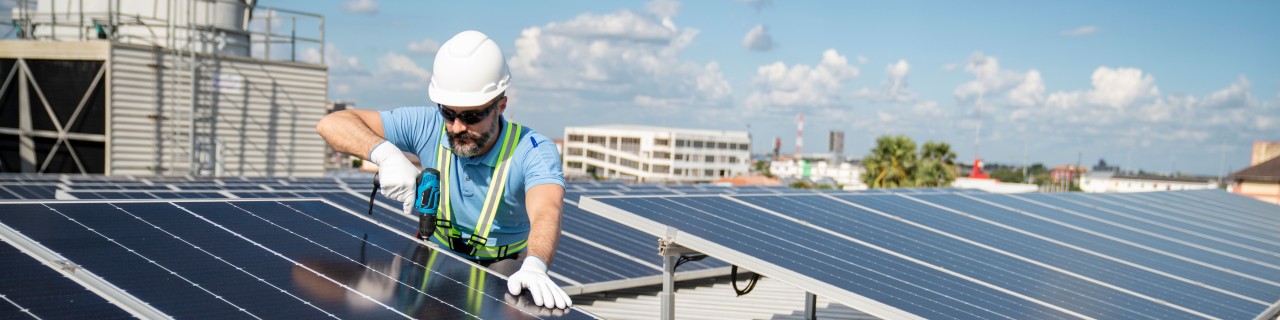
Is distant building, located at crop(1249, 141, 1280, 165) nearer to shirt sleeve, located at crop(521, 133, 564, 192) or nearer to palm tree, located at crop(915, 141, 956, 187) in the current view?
palm tree, located at crop(915, 141, 956, 187)

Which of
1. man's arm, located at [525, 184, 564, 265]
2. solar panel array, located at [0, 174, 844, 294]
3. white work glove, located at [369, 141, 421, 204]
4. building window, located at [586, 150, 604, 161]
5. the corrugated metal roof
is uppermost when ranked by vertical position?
white work glove, located at [369, 141, 421, 204]

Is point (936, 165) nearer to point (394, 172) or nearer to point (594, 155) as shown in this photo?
point (394, 172)

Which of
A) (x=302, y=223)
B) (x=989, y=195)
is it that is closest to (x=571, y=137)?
(x=989, y=195)

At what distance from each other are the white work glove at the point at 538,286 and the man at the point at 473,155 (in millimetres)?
140

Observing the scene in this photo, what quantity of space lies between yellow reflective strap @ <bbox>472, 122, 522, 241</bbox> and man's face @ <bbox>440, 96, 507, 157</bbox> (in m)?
0.15

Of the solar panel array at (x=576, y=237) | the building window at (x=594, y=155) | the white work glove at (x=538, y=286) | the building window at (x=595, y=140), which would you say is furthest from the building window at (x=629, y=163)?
the white work glove at (x=538, y=286)

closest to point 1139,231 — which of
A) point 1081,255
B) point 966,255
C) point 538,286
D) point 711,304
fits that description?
point 1081,255

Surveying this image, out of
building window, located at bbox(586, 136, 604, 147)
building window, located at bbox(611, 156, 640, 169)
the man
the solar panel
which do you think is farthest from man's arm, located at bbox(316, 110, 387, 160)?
building window, located at bbox(586, 136, 604, 147)

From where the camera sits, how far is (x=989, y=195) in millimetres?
19000

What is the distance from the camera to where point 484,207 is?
6.05 meters

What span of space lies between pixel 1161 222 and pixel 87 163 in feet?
95.7

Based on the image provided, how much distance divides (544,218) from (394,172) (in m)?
0.95

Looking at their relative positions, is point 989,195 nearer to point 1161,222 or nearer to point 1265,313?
point 1161,222

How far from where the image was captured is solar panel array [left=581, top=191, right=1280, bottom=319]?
7.07m
